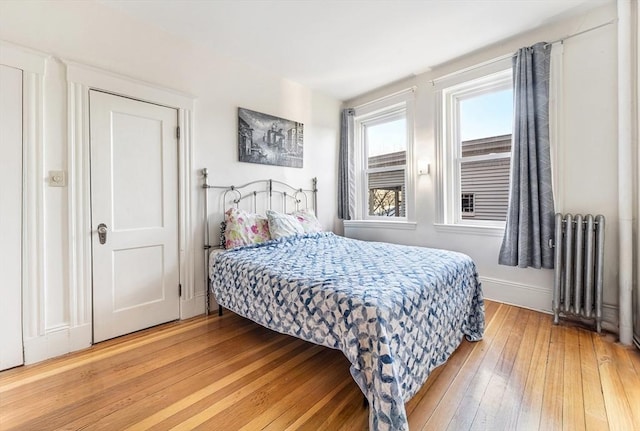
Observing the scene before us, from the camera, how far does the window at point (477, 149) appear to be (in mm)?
2900

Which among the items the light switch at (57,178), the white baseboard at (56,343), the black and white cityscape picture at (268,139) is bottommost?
the white baseboard at (56,343)

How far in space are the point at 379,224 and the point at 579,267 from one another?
6.72ft

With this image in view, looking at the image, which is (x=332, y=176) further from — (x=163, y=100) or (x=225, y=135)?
(x=163, y=100)

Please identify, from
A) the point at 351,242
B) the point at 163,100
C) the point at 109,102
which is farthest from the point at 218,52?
the point at 351,242

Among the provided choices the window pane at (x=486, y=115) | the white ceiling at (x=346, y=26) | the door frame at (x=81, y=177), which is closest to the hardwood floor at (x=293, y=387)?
the door frame at (x=81, y=177)

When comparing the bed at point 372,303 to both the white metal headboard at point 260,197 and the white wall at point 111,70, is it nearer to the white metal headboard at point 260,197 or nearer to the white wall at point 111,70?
the white metal headboard at point 260,197

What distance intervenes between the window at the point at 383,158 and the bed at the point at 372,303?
1.49 m

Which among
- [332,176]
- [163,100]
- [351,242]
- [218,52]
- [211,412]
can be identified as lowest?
[211,412]

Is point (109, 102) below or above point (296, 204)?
above

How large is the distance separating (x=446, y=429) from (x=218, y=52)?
135 inches

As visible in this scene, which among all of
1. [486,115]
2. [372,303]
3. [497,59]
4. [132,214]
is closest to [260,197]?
[132,214]

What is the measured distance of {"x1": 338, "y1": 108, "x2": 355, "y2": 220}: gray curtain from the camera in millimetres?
4051

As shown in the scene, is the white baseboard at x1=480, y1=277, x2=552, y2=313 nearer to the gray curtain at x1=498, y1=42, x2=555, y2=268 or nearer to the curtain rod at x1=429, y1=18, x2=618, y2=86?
the gray curtain at x1=498, y1=42, x2=555, y2=268

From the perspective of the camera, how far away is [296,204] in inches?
141
